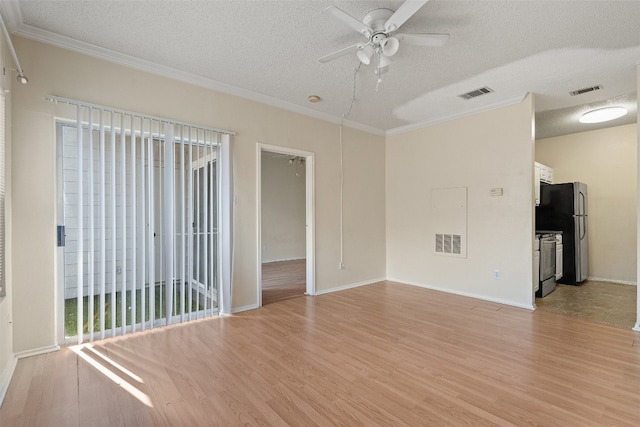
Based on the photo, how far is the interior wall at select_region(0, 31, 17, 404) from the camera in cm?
209

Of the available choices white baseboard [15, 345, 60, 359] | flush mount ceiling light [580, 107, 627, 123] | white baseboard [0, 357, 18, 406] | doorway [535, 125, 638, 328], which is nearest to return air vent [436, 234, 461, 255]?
doorway [535, 125, 638, 328]

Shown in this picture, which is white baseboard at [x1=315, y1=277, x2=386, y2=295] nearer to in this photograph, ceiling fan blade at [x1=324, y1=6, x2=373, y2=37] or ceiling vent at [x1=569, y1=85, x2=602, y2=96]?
ceiling fan blade at [x1=324, y1=6, x2=373, y2=37]

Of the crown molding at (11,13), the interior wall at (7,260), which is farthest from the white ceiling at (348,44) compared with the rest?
the interior wall at (7,260)

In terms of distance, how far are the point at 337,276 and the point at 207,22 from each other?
373 centimetres

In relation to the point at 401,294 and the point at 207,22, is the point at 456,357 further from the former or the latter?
the point at 207,22

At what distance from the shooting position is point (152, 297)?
310 cm

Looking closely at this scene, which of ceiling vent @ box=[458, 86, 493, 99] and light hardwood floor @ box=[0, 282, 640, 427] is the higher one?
ceiling vent @ box=[458, 86, 493, 99]

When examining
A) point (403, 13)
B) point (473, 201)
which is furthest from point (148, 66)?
point (473, 201)

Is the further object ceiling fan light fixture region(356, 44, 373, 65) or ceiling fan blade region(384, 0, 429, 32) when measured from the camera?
ceiling fan light fixture region(356, 44, 373, 65)

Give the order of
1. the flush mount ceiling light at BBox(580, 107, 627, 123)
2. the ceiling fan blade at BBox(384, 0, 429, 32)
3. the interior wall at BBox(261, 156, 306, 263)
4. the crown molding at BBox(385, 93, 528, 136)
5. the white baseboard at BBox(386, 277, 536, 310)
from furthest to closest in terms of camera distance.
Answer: the interior wall at BBox(261, 156, 306, 263) < the flush mount ceiling light at BBox(580, 107, 627, 123) < the crown molding at BBox(385, 93, 528, 136) < the white baseboard at BBox(386, 277, 536, 310) < the ceiling fan blade at BBox(384, 0, 429, 32)

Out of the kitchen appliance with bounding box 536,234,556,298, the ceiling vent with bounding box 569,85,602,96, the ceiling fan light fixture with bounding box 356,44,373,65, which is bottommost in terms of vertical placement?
the kitchen appliance with bounding box 536,234,556,298

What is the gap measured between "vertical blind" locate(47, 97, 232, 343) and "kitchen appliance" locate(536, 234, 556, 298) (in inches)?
179

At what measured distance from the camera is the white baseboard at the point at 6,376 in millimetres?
1948

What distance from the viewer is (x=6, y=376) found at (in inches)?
82.5
